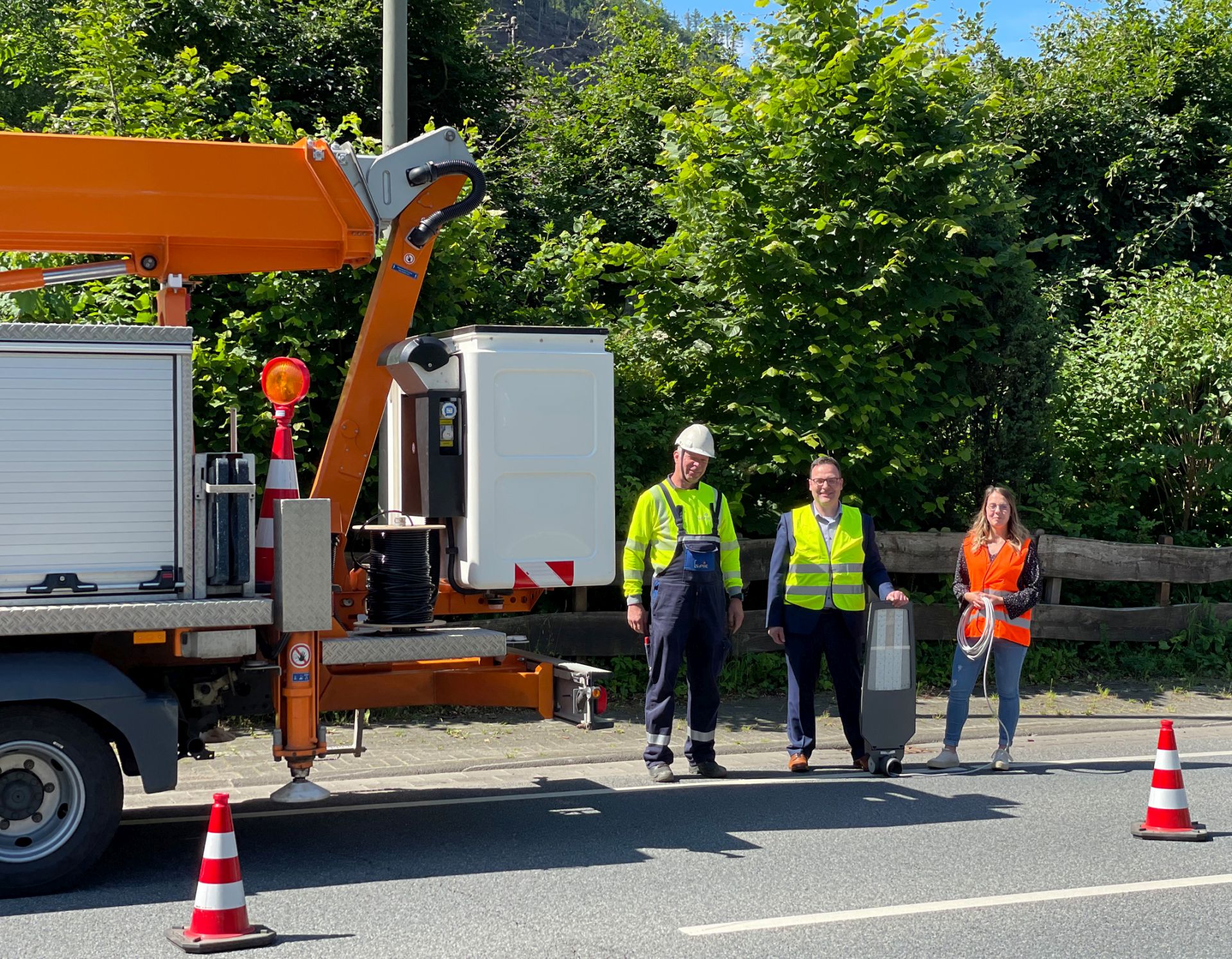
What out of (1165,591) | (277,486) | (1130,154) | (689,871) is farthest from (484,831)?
(1130,154)

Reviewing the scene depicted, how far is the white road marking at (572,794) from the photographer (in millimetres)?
7312

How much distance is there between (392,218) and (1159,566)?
836cm

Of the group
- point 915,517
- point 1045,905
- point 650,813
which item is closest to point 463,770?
point 650,813

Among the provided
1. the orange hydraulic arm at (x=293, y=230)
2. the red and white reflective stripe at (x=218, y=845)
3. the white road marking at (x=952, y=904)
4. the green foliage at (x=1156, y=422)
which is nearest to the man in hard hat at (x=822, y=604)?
the orange hydraulic arm at (x=293, y=230)

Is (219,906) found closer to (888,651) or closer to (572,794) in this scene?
(572,794)

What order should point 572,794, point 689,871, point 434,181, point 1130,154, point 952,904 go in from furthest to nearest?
point 1130,154 < point 572,794 < point 434,181 < point 689,871 < point 952,904

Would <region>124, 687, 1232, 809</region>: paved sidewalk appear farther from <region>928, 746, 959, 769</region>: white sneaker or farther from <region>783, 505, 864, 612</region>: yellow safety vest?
<region>783, 505, 864, 612</region>: yellow safety vest

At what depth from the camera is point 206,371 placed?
9391 mm

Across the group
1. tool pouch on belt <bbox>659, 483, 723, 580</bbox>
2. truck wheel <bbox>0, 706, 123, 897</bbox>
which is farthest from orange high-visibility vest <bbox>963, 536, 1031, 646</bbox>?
truck wheel <bbox>0, 706, 123, 897</bbox>

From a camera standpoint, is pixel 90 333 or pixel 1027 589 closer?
pixel 90 333

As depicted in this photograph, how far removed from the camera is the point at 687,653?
8.34 metres

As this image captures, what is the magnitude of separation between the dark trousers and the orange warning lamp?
358 cm

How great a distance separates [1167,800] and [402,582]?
389cm

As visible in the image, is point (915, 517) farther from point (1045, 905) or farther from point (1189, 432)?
point (1045, 905)
